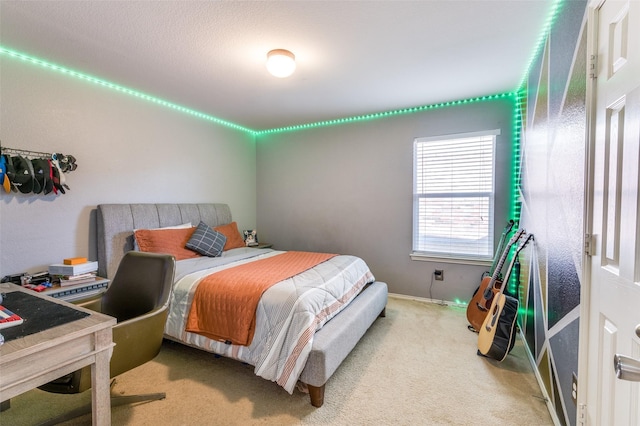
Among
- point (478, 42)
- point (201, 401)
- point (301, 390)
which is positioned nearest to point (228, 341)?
point (201, 401)

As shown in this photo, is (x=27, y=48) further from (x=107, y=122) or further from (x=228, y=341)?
(x=228, y=341)

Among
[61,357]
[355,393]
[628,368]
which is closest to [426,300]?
[355,393]

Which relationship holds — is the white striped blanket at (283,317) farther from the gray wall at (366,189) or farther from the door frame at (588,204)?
the gray wall at (366,189)

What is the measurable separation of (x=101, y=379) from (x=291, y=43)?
2.35 m

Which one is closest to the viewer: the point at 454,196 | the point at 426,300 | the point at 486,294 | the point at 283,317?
the point at 283,317

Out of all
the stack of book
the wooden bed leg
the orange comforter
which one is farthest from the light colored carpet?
the stack of book

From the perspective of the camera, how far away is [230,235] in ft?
12.7

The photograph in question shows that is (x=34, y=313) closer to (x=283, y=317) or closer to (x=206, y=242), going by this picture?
(x=283, y=317)

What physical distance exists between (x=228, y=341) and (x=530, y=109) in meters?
3.15

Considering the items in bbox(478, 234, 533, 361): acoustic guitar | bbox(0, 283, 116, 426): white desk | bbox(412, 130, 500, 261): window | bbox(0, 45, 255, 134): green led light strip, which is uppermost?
bbox(0, 45, 255, 134): green led light strip

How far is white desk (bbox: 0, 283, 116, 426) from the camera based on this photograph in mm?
978

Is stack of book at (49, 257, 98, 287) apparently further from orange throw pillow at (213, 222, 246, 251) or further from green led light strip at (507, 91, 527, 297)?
green led light strip at (507, 91, 527, 297)

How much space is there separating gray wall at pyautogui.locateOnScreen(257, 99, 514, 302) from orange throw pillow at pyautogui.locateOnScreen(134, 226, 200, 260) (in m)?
1.76

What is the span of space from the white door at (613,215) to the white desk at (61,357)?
6.23ft
